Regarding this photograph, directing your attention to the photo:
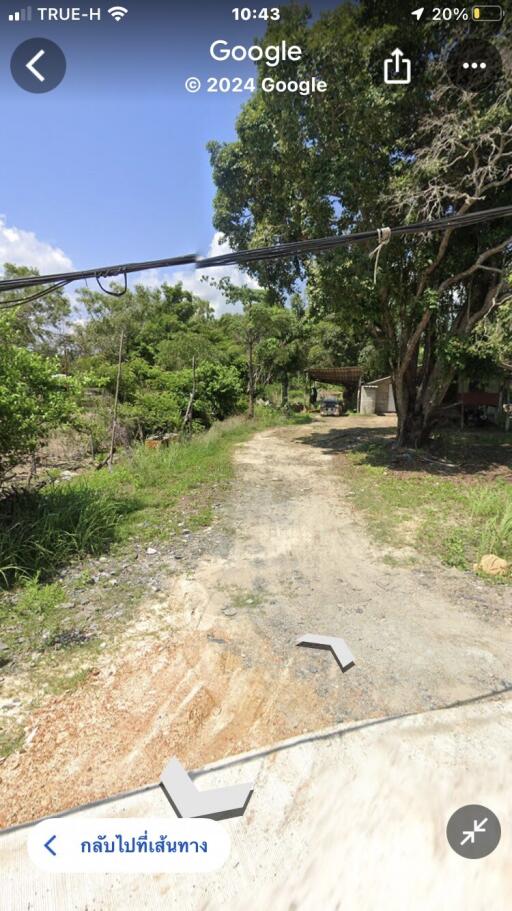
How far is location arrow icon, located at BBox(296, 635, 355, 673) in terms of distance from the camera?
284cm

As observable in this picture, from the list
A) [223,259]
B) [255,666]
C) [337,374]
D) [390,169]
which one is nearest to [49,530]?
[255,666]

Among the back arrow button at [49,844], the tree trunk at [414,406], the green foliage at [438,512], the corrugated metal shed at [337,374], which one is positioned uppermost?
the corrugated metal shed at [337,374]

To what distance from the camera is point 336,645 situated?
3.01m

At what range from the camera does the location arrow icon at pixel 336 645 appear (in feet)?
9.32

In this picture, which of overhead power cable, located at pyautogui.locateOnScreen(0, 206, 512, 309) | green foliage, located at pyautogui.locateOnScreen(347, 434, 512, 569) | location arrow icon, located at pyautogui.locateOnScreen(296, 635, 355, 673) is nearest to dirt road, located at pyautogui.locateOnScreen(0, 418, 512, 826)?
location arrow icon, located at pyautogui.locateOnScreen(296, 635, 355, 673)

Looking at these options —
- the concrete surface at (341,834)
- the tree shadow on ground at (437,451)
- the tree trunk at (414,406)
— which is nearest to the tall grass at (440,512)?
the tree shadow on ground at (437,451)

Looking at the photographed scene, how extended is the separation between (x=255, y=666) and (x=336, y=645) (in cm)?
63

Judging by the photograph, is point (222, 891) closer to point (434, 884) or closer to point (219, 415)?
point (434, 884)

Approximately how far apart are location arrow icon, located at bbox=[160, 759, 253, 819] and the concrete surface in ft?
0.12

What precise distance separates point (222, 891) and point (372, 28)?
11394 mm

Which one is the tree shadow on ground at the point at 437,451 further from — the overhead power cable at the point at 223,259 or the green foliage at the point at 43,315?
the green foliage at the point at 43,315

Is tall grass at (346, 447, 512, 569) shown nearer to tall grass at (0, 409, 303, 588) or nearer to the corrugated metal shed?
tall grass at (0, 409, 303, 588)

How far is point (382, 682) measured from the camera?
2.68 meters

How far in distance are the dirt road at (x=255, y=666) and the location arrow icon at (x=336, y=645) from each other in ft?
0.18
